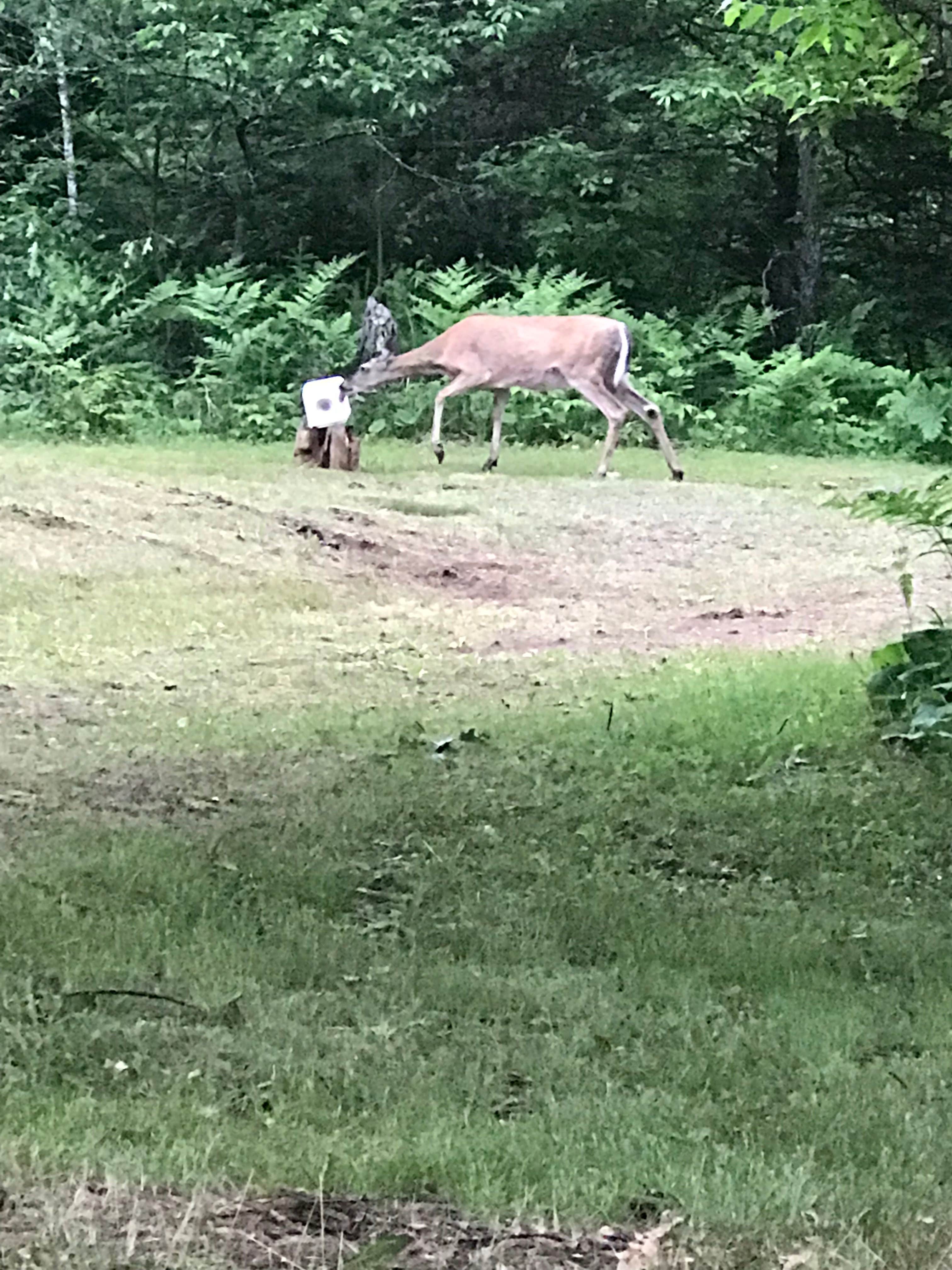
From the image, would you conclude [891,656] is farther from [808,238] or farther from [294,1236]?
[808,238]

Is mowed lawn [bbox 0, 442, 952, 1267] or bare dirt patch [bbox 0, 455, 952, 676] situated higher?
bare dirt patch [bbox 0, 455, 952, 676]

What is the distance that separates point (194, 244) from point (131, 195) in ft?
2.79

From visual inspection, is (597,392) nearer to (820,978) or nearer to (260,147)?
(260,147)

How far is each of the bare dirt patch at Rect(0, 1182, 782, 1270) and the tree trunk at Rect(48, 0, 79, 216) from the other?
1607 centimetres

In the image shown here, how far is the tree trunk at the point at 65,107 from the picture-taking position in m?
16.7

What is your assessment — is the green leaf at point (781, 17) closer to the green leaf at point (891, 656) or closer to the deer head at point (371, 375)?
the green leaf at point (891, 656)

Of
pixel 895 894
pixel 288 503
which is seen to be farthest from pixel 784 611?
pixel 895 894

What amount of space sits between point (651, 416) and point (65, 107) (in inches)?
296

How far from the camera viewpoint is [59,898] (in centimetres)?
404

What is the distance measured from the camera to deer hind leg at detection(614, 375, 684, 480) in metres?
13.4

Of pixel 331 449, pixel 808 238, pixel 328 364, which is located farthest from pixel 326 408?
pixel 808 238

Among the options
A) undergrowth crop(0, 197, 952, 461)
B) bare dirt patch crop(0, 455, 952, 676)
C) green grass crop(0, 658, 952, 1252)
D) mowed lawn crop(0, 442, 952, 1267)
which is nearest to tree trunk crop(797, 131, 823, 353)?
undergrowth crop(0, 197, 952, 461)

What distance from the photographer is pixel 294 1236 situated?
93.2 inches

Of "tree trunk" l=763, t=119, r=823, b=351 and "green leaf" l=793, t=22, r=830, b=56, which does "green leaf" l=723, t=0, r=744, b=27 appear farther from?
"tree trunk" l=763, t=119, r=823, b=351
